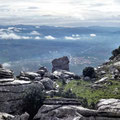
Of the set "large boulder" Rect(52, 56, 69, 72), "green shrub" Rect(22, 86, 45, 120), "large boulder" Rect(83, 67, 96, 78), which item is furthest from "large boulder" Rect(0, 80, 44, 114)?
"large boulder" Rect(52, 56, 69, 72)

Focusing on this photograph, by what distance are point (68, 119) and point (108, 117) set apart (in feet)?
23.1

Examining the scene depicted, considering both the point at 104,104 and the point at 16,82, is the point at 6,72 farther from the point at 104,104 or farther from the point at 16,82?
the point at 104,104

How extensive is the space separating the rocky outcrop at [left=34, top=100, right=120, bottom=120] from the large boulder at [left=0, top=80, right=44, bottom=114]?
10870 millimetres

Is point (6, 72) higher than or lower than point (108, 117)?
higher

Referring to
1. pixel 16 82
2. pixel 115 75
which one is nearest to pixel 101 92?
pixel 115 75

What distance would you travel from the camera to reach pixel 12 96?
227 ft

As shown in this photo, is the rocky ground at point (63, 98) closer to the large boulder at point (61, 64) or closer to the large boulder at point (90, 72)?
the large boulder at point (90, 72)

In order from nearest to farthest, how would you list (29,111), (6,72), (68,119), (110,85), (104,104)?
1. (68,119)
2. (104,104)
3. (29,111)
4. (6,72)
5. (110,85)

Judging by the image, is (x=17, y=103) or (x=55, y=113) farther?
(x=17, y=103)

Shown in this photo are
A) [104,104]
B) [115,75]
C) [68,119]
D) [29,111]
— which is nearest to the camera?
[68,119]

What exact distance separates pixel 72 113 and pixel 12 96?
→ 17.8m

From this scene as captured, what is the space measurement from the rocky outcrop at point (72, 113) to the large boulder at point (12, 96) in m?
10.9

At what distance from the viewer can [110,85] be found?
91.9 meters

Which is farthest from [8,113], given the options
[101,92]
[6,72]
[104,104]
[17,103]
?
[101,92]
